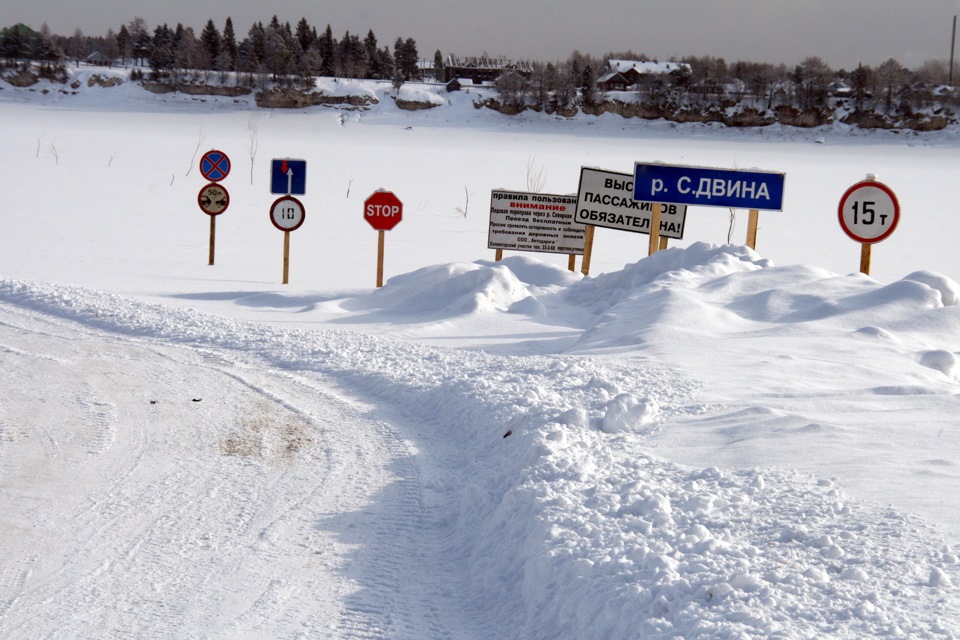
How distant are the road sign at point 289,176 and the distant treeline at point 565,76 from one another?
290 feet

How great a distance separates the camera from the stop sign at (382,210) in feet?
43.0

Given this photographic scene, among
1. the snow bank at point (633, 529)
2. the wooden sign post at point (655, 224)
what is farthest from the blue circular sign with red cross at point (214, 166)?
the snow bank at point (633, 529)

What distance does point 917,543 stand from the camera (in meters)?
3.87

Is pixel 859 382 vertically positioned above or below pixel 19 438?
above

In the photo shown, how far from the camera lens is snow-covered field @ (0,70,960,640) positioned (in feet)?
12.2

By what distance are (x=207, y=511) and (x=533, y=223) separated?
9.77 metres

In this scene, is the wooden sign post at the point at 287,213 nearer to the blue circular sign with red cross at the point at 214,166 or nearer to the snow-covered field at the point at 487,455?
the snow-covered field at the point at 487,455

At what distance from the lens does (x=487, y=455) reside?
18.5 ft

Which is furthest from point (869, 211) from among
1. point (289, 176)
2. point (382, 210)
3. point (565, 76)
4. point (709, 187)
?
point (565, 76)

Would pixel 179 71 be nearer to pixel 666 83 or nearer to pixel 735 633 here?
pixel 666 83

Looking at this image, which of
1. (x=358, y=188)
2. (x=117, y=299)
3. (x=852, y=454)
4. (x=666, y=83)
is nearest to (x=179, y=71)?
(x=666, y=83)

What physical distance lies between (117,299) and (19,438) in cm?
487

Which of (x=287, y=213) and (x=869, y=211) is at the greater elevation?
(x=869, y=211)

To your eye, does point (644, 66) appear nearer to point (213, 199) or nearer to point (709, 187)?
point (213, 199)
